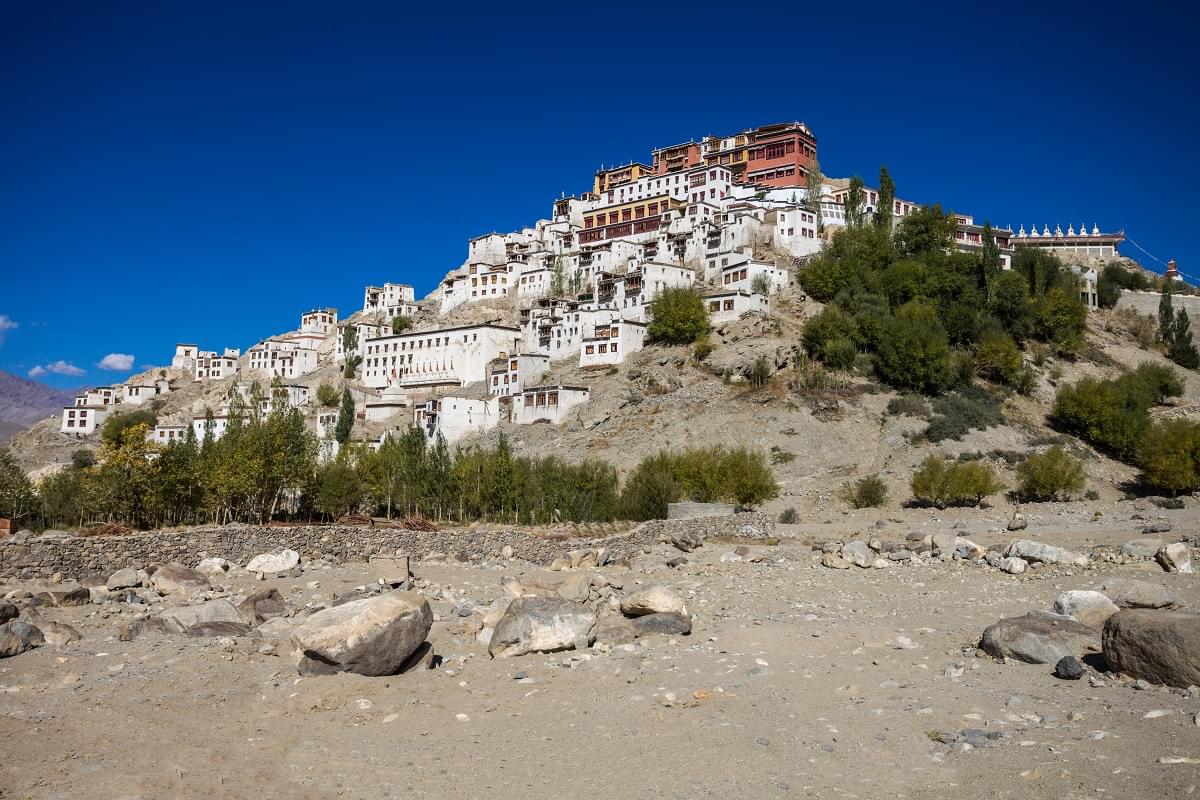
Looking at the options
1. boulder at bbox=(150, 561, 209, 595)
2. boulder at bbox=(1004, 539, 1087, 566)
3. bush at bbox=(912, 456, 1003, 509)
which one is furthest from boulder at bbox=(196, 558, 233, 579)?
bush at bbox=(912, 456, 1003, 509)

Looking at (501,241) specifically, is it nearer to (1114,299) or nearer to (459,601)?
(1114,299)

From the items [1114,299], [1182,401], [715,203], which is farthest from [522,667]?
[1114,299]

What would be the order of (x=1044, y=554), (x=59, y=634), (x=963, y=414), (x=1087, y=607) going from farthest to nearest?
(x=963, y=414), (x=1044, y=554), (x=59, y=634), (x=1087, y=607)

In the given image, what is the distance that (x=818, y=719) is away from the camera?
9.96 m

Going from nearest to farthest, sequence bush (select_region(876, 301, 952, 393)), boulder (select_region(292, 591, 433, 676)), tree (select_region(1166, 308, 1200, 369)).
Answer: boulder (select_region(292, 591, 433, 676)) < bush (select_region(876, 301, 952, 393)) < tree (select_region(1166, 308, 1200, 369))

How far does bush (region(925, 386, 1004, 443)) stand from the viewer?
51094 mm

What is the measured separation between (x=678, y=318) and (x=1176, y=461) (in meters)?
34.6

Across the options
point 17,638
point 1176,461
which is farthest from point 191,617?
point 1176,461

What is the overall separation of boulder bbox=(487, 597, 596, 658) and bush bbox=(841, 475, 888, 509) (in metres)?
30.2

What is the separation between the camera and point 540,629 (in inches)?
522

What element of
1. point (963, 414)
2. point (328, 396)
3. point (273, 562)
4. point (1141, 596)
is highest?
point (328, 396)

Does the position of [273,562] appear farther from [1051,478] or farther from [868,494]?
[1051,478]

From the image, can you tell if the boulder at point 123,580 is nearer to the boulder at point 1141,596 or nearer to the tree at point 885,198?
the boulder at point 1141,596

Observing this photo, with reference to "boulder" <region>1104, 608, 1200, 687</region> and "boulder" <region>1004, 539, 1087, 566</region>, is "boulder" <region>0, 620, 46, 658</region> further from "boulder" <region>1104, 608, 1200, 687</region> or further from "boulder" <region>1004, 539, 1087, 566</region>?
"boulder" <region>1004, 539, 1087, 566</region>
